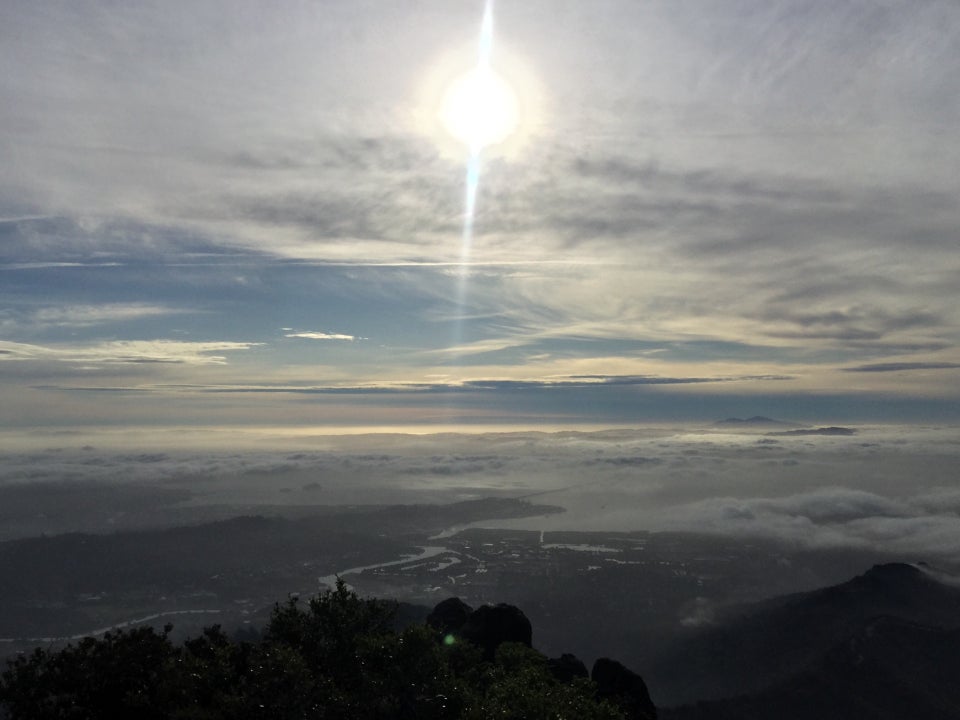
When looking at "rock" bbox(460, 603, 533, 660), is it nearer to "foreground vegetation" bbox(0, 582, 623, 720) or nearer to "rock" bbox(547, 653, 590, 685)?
"rock" bbox(547, 653, 590, 685)

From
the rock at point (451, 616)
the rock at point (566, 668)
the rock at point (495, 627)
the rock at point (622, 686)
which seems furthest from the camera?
the rock at point (451, 616)

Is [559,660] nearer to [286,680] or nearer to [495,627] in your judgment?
[495,627]

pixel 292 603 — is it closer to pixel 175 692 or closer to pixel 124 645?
pixel 124 645

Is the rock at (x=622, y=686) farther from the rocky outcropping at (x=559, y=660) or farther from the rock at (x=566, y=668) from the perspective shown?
the rock at (x=566, y=668)

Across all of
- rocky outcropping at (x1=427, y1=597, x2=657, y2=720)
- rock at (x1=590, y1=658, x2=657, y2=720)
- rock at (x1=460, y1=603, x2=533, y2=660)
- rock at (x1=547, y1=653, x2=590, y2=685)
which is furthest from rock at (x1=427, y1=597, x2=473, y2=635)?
rock at (x1=590, y1=658, x2=657, y2=720)

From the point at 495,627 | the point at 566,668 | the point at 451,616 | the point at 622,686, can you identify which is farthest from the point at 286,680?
the point at 451,616

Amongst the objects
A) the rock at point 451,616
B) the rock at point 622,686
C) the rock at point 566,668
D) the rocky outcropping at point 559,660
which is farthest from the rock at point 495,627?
the rock at point 622,686
